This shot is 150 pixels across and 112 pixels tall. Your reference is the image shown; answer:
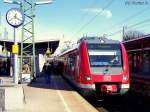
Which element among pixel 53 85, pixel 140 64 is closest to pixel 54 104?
pixel 140 64

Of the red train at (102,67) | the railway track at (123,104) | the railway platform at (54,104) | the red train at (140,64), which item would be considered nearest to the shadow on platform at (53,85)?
the railway track at (123,104)

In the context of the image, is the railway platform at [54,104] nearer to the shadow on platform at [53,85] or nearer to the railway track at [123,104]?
the railway track at [123,104]

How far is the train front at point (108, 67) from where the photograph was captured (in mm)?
19656

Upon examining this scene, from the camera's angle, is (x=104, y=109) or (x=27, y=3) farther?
(x=27, y=3)

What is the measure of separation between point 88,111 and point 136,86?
26.0 ft

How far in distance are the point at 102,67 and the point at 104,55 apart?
0.74 meters

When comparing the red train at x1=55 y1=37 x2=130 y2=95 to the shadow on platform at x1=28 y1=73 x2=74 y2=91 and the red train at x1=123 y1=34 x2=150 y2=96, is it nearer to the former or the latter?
the red train at x1=123 y1=34 x2=150 y2=96

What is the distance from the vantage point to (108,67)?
2014 cm

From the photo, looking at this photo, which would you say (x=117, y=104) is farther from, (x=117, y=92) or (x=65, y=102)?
(x=65, y=102)

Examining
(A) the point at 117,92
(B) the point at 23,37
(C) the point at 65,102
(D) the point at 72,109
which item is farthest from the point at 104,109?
(B) the point at 23,37

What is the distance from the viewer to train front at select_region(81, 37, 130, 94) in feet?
64.5

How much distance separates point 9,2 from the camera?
28.3 meters

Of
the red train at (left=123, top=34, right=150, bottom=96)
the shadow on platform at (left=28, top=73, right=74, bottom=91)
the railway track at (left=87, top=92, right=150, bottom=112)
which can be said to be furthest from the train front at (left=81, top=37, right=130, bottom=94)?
the shadow on platform at (left=28, top=73, right=74, bottom=91)

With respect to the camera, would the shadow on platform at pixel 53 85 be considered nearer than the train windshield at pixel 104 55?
No
